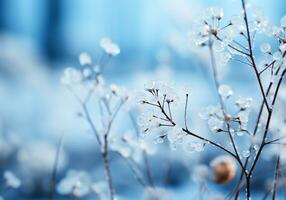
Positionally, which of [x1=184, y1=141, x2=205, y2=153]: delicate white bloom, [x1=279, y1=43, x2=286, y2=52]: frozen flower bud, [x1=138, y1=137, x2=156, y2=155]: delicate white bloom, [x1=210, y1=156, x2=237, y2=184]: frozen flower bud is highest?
[x1=279, y1=43, x2=286, y2=52]: frozen flower bud

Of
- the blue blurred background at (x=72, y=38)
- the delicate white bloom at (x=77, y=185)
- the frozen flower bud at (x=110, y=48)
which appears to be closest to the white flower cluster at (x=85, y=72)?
the frozen flower bud at (x=110, y=48)

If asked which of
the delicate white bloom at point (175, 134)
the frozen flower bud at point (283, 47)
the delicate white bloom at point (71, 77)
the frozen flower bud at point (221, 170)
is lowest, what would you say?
the frozen flower bud at point (221, 170)

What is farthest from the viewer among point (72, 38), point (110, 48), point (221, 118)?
point (72, 38)

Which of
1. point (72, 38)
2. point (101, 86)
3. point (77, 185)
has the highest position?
point (72, 38)

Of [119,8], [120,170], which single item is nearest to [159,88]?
Answer: [120,170]

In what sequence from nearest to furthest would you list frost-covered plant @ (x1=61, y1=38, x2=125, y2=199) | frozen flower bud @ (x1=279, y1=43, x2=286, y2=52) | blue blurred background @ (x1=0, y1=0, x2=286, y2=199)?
frozen flower bud @ (x1=279, y1=43, x2=286, y2=52)
frost-covered plant @ (x1=61, y1=38, x2=125, y2=199)
blue blurred background @ (x1=0, y1=0, x2=286, y2=199)

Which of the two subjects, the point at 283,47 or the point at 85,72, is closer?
the point at 283,47

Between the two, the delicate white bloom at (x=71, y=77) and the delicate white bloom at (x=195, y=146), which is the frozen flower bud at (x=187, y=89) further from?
the delicate white bloom at (x=71, y=77)

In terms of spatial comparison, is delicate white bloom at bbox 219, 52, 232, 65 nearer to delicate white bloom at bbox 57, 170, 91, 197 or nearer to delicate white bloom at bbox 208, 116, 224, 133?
delicate white bloom at bbox 208, 116, 224, 133

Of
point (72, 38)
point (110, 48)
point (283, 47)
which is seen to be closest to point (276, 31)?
point (283, 47)

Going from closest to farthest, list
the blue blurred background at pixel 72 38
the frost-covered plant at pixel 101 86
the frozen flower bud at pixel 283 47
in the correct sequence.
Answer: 1. the frozen flower bud at pixel 283 47
2. the frost-covered plant at pixel 101 86
3. the blue blurred background at pixel 72 38

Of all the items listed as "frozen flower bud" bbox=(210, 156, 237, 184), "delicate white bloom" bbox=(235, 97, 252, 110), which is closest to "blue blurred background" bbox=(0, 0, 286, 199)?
"frozen flower bud" bbox=(210, 156, 237, 184)

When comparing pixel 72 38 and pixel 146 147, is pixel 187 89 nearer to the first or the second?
pixel 146 147
